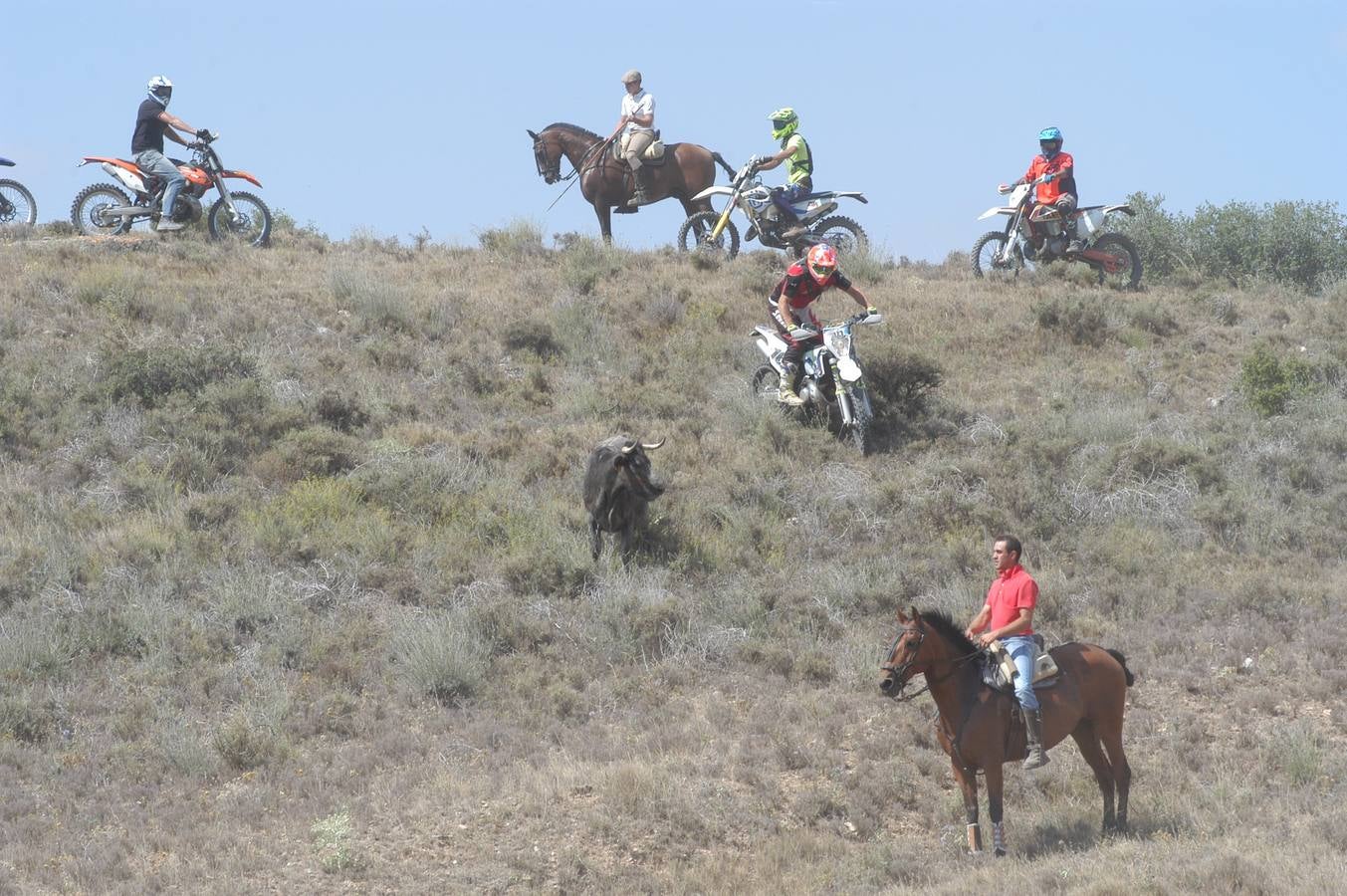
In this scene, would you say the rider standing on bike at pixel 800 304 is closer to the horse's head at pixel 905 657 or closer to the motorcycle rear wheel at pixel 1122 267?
the motorcycle rear wheel at pixel 1122 267

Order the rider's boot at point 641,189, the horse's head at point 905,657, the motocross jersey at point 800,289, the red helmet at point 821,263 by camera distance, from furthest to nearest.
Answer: the rider's boot at point 641,189 < the motocross jersey at point 800,289 < the red helmet at point 821,263 < the horse's head at point 905,657

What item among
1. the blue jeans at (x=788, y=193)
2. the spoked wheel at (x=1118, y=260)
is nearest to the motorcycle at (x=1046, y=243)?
the spoked wheel at (x=1118, y=260)

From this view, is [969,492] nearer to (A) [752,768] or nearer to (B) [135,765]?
(A) [752,768]

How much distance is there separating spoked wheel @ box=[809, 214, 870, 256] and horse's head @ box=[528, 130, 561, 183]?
4.45m

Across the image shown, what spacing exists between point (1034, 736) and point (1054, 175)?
1318 centimetres

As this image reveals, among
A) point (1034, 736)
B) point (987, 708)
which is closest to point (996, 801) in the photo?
point (1034, 736)

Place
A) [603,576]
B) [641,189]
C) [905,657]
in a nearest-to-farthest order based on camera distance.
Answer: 1. [905,657]
2. [603,576]
3. [641,189]

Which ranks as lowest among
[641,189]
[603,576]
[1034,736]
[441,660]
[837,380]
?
[1034,736]

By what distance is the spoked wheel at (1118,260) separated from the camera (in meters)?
22.3

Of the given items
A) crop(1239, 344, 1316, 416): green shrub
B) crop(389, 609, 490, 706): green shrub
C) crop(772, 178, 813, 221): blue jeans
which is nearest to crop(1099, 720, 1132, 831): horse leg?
crop(389, 609, 490, 706): green shrub

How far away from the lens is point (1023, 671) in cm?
959

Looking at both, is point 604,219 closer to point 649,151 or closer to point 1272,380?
point 649,151

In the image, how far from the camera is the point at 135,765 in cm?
1100

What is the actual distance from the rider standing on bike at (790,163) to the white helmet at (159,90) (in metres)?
8.42
